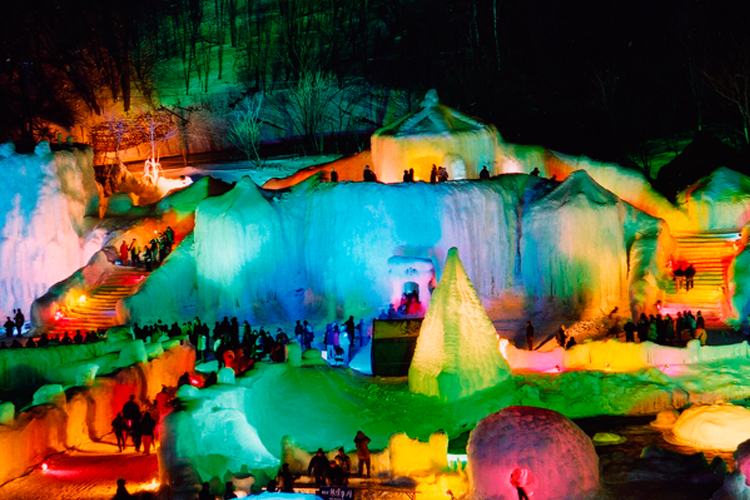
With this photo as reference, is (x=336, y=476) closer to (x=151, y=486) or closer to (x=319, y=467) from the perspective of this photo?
(x=319, y=467)

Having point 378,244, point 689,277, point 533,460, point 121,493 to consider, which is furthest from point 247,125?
point 533,460

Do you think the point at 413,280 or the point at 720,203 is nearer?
the point at 413,280

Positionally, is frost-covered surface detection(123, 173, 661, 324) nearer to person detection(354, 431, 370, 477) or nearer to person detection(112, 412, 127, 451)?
person detection(112, 412, 127, 451)

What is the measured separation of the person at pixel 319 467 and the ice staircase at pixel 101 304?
60.6ft

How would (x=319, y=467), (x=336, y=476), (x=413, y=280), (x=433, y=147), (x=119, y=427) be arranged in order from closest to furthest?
(x=336, y=476)
(x=319, y=467)
(x=119, y=427)
(x=413, y=280)
(x=433, y=147)

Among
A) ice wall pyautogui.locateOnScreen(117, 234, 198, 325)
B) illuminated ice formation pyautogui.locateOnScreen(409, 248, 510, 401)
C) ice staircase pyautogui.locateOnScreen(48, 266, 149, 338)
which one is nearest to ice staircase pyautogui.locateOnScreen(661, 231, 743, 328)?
illuminated ice formation pyautogui.locateOnScreen(409, 248, 510, 401)

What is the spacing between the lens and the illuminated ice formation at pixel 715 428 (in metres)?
19.2

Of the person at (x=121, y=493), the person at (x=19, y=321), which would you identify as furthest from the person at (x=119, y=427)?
the person at (x=19, y=321)

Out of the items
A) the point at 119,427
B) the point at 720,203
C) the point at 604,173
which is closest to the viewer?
the point at 119,427

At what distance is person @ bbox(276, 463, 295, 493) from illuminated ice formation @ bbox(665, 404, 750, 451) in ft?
27.5

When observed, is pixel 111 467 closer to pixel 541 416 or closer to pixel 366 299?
pixel 541 416

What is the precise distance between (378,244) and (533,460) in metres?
19.8

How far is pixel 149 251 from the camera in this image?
36781 millimetres

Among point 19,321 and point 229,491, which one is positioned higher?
point 19,321
